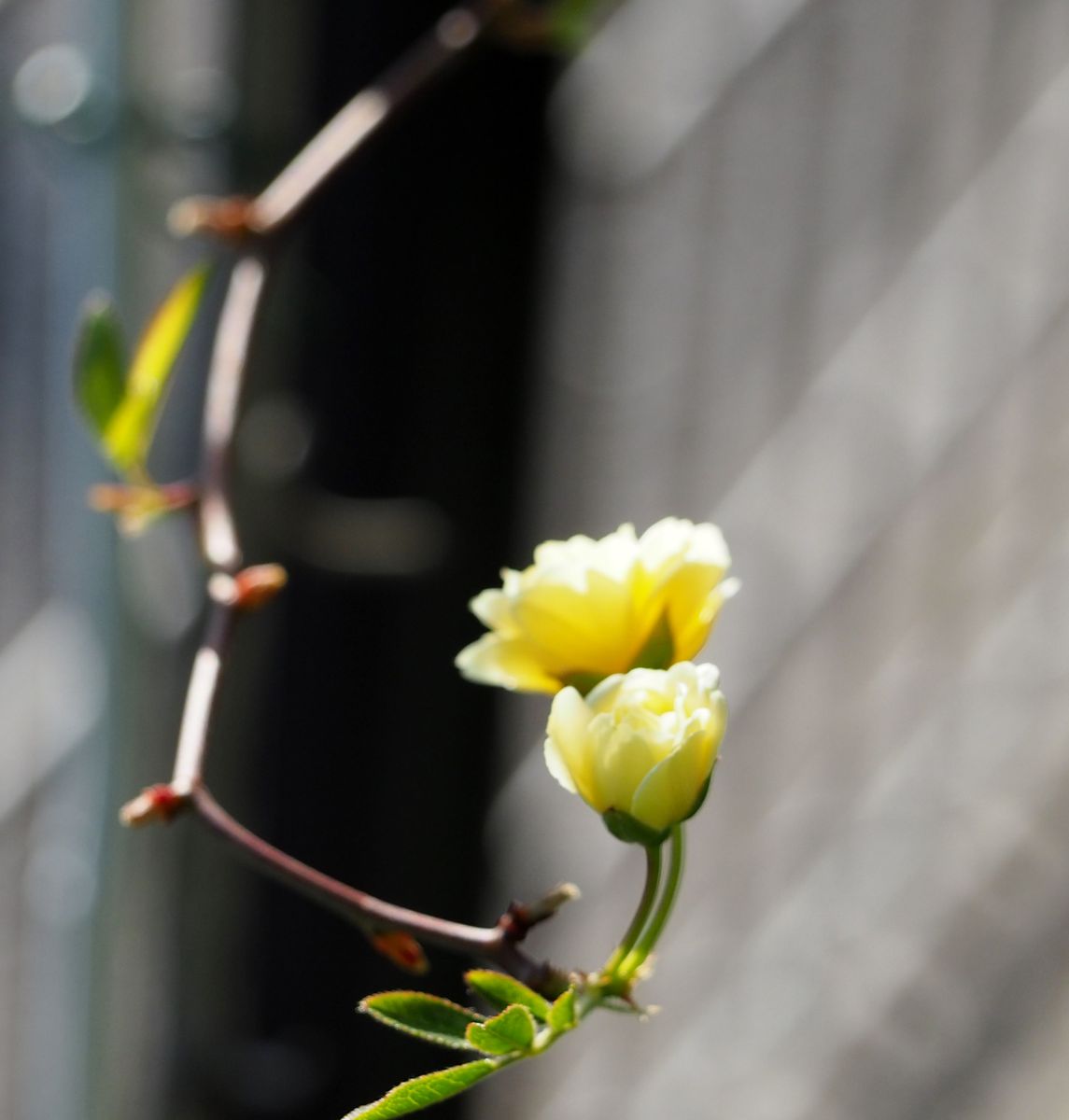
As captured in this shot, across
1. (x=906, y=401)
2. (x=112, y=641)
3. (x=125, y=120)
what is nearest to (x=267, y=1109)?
(x=112, y=641)

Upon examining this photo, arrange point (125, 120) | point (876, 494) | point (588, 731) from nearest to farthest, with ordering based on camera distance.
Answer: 1. point (588, 731)
2. point (125, 120)
3. point (876, 494)

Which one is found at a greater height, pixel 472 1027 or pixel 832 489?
pixel 832 489

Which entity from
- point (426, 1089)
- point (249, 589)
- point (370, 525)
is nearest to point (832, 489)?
point (370, 525)

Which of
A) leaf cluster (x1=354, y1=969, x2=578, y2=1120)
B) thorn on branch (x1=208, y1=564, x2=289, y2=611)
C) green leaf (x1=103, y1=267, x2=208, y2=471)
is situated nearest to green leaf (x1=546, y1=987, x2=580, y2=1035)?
leaf cluster (x1=354, y1=969, x2=578, y2=1120)

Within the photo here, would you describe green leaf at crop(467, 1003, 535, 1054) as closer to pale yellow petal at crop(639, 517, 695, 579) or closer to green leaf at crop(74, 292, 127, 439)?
pale yellow petal at crop(639, 517, 695, 579)

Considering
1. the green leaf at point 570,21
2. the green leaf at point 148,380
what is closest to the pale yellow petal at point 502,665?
the green leaf at point 148,380

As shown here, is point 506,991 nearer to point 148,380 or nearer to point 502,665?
point 502,665

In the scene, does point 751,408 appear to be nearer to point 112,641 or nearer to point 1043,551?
point 1043,551
